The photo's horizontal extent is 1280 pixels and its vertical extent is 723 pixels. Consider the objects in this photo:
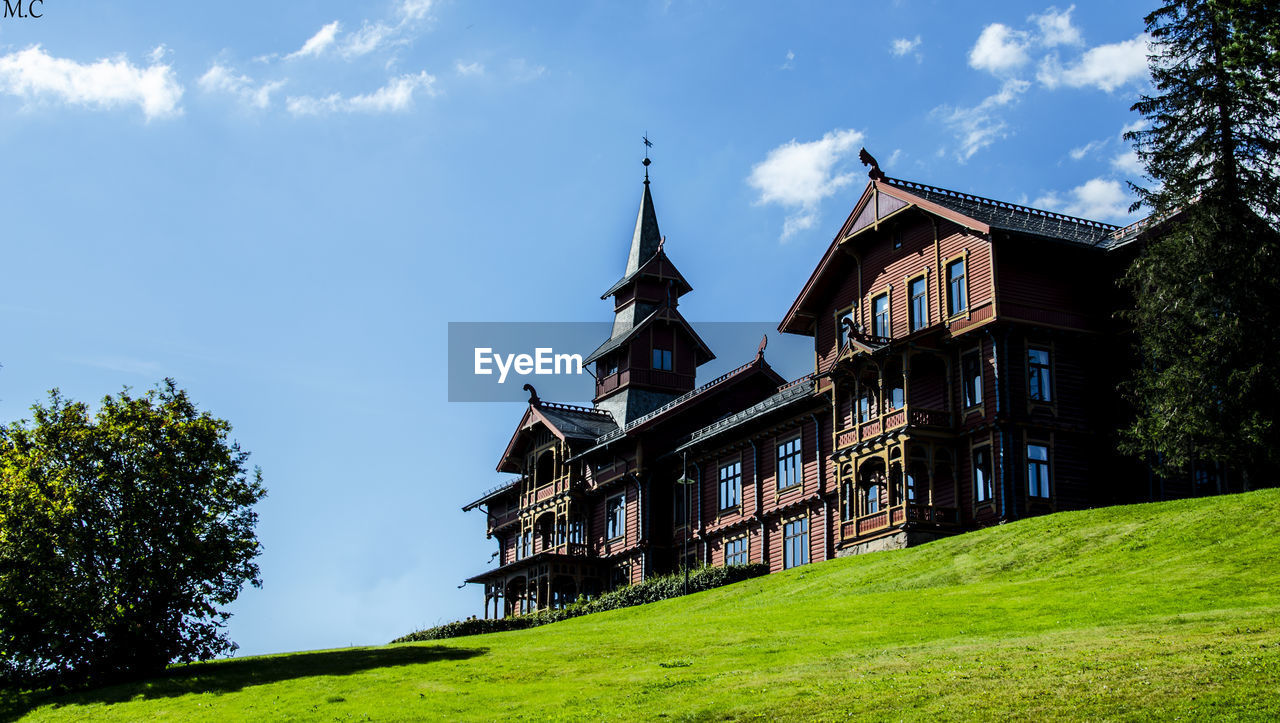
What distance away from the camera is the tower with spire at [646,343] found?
67812 millimetres

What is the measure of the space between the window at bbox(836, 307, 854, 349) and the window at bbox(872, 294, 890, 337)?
1.14 m

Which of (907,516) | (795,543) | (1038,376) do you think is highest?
(1038,376)

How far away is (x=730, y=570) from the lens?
151 ft

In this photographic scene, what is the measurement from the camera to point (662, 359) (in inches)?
2712

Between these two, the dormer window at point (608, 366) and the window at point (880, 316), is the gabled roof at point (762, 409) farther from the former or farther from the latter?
the dormer window at point (608, 366)

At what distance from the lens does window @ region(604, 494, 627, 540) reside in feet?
198

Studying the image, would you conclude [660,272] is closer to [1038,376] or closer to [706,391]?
[706,391]

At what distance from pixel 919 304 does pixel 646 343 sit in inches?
961

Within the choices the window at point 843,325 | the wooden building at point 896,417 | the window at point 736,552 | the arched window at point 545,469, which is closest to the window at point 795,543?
the wooden building at point 896,417

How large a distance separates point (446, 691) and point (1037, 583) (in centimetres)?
1330

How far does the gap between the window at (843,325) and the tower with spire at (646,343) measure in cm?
1812

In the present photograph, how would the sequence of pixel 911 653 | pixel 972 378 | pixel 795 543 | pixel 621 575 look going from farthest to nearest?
1. pixel 621 575
2. pixel 795 543
3. pixel 972 378
4. pixel 911 653

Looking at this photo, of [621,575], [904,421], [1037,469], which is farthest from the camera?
[621,575]

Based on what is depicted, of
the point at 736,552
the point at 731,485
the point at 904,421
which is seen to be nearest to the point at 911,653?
the point at 904,421
